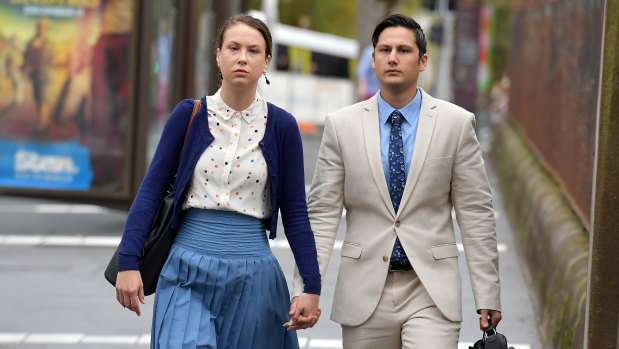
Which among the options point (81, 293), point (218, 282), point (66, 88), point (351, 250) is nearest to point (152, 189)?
→ point (218, 282)

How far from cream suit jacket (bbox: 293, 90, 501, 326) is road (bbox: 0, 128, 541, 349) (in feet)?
8.80

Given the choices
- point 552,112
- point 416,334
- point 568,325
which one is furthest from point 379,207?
point 552,112

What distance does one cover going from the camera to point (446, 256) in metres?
4.42

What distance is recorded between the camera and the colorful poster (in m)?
11.2

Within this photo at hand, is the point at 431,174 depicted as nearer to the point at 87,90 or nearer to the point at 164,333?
the point at 164,333

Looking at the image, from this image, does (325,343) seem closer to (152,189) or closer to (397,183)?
(397,183)

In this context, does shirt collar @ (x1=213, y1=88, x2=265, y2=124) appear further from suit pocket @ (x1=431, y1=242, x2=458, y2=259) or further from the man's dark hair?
suit pocket @ (x1=431, y1=242, x2=458, y2=259)

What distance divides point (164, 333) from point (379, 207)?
88 centimetres

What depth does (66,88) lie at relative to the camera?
444 inches

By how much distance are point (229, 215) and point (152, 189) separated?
0.91 ft

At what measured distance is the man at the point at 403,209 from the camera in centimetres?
436

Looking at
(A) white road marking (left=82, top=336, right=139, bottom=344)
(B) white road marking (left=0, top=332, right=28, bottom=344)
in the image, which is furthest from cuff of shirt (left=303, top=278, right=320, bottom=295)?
(B) white road marking (left=0, top=332, right=28, bottom=344)

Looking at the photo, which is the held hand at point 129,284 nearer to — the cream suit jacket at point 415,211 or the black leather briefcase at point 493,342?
the cream suit jacket at point 415,211

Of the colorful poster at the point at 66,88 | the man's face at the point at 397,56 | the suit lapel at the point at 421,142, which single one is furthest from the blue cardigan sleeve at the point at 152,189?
the colorful poster at the point at 66,88
